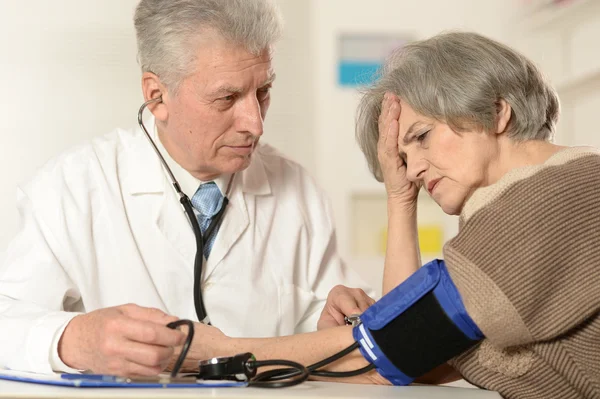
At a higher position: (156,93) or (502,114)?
(156,93)

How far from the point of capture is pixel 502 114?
150cm

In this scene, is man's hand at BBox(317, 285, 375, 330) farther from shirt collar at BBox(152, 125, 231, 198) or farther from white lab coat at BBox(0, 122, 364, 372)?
shirt collar at BBox(152, 125, 231, 198)

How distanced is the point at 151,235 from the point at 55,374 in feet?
1.88

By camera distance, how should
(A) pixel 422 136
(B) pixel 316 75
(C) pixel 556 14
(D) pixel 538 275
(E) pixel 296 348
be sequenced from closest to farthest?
(D) pixel 538 275
(E) pixel 296 348
(A) pixel 422 136
(C) pixel 556 14
(B) pixel 316 75

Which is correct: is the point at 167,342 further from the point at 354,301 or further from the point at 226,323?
the point at 226,323

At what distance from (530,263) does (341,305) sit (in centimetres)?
58

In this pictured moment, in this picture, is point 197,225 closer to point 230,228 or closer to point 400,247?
point 230,228

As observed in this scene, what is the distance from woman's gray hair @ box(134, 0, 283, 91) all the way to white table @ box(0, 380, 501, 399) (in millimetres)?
843

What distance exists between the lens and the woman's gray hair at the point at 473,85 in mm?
1473

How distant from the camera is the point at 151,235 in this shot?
6.11ft

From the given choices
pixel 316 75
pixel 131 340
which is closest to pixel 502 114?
pixel 131 340

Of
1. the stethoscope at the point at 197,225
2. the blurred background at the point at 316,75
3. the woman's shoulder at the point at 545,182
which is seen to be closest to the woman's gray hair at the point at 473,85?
the woman's shoulder at the point at 545,182

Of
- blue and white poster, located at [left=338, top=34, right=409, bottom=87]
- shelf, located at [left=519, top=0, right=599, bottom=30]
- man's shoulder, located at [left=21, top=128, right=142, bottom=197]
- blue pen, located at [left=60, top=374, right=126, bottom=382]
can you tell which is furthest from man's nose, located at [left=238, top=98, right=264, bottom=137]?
blue and white poster, located at [left=338, top=34, right=409, bottom=87]

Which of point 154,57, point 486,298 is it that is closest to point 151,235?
point 154,57
